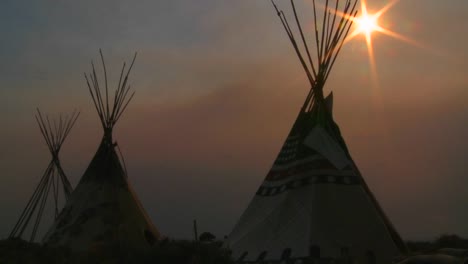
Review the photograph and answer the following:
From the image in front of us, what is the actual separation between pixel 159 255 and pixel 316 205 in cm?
→ 285

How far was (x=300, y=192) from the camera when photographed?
11.7 metres

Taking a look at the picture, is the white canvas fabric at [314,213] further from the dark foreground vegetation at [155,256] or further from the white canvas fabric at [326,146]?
the dark foreground vegetation at [155,256]

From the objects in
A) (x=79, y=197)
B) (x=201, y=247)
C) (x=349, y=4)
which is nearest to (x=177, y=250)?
(x=201, y=247)

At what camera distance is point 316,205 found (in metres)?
11.3

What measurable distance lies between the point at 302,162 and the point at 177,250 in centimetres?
274

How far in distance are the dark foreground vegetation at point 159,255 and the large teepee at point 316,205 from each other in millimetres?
638

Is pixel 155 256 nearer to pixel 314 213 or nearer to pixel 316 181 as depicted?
pixel 314 213

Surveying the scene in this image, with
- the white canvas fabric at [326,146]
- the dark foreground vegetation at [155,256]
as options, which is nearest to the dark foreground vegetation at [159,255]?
the dark foreground vegetation at [155,256]

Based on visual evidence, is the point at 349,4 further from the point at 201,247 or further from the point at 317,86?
the point at 201,247

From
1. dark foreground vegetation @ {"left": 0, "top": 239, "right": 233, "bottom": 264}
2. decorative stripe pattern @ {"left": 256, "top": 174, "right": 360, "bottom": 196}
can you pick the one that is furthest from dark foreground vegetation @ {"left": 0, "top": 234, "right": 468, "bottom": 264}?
decorative stripe pattern @ {"left": 256, "top": 174, "right": 360, "bottom": 196}

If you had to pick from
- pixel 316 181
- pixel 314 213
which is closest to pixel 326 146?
pixel 316 181

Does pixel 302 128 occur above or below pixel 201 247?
above

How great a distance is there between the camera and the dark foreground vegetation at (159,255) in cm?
1137

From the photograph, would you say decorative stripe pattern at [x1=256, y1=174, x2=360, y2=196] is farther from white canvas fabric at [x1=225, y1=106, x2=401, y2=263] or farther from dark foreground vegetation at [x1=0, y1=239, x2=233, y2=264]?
dark foreground vegetation at [x1=0, y1=239, x2=233, y2=264]
